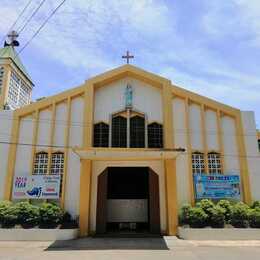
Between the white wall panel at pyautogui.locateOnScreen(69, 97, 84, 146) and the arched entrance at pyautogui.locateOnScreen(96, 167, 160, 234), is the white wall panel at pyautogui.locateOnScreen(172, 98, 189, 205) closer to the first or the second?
the arched entrance at pyautogui.locateOnScreen(96, 167, 160, 234)

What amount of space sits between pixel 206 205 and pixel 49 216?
7.47 m

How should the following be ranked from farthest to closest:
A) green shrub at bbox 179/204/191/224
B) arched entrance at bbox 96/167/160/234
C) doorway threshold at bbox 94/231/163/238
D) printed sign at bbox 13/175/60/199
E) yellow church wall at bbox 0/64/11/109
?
yellow church wall at bbox 0/64/11/109, arched entrance at bbox 96/167/160/234, printed sign at bbox 13/175/60/199, doorway threshold at bbox 94/231/163/238, green shrub at bbox 179/204/191/224

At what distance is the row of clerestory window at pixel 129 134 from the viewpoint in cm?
1558

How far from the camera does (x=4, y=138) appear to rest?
1525 cm

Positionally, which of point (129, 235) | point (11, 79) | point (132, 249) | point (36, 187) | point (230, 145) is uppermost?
point (11, 79)

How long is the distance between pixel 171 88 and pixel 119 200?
23.7 feet

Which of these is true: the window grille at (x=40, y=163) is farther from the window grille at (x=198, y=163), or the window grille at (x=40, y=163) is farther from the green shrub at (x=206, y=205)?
the green shrub at (x=206, y=205)

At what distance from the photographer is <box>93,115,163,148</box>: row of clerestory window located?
15.6 m

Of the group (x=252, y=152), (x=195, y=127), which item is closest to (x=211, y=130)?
(x=195, y=127)

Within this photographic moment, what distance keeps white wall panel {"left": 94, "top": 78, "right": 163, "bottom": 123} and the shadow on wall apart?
6.38 meters

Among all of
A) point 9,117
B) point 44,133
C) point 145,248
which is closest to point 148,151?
point 145,248

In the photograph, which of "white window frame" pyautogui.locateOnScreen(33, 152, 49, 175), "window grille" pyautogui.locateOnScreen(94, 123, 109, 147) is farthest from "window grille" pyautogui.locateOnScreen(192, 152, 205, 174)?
"white window frame" pyautogui.locateOnScreen(33, 152, 49, 175)

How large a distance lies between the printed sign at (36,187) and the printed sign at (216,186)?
24.0 feet

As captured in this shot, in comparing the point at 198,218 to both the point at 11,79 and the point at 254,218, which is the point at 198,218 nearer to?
the point at 254,218
